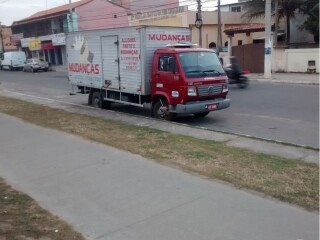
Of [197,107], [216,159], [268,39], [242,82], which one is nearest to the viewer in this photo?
[216,159]

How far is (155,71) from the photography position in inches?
449

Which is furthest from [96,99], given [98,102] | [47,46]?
[47,46]

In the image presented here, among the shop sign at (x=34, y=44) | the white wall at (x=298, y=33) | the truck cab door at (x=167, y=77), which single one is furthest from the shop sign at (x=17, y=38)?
the truck cab door at (x=167, y=77)

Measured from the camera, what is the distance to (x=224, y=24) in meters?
40.9

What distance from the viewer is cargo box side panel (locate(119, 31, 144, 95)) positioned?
11.8 meters

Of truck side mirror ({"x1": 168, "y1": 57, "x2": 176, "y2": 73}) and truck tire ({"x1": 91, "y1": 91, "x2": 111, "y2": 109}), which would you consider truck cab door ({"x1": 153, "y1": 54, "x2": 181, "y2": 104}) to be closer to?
truck side mirror ({"x1": 168, "y1": 57, "x2": 176, "y2": 73})

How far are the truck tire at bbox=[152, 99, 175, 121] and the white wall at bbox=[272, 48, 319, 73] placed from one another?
16.2m

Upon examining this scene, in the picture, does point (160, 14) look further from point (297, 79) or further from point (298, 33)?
point (297, 79)

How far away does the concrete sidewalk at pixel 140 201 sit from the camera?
4180 mm

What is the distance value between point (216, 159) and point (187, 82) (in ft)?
13.1

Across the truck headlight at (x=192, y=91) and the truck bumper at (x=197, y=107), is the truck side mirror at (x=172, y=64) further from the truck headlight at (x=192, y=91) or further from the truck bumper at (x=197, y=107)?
the truck bumper at (x=197, y=107)

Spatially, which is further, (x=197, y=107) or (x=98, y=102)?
(x=98, y=102)

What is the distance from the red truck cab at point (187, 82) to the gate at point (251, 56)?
58.5 ft

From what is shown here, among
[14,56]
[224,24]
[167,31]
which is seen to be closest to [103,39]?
[167,31]
